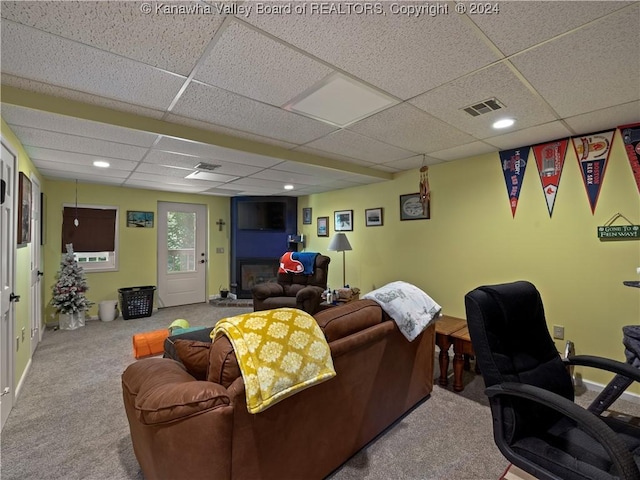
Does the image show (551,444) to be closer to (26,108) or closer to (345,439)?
(345,439)

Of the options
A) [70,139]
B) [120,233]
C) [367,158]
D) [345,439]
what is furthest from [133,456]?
[120,233]

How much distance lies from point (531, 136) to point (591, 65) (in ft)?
4.16

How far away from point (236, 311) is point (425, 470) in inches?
169

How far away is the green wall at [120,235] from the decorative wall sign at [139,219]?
65mm

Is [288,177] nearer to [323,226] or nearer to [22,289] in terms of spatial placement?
[323,226]

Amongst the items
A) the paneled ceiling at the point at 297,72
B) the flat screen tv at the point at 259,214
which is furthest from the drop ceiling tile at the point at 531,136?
the flat screen tv at the point at 259,214

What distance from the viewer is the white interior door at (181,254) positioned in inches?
228

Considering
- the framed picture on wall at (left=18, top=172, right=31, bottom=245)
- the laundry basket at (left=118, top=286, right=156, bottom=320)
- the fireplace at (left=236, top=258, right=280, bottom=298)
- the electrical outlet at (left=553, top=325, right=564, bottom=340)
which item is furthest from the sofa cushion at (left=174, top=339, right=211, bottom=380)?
the fireplace at (left=236, top=258, right=280, bottom=298)

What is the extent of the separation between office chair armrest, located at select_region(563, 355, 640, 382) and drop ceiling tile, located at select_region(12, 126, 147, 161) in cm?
370

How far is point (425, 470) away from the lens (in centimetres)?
176

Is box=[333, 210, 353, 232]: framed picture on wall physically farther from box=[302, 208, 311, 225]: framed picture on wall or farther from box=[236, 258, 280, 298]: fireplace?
box=[236, 258, 280, 298]: fireplace

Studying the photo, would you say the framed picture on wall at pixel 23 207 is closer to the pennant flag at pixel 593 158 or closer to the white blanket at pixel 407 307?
the white blanket at pixel 407 307

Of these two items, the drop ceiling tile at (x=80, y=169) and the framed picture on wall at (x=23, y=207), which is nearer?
the framed picture on wall at (x=23, y=207)

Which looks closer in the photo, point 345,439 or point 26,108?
point 345,439
